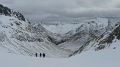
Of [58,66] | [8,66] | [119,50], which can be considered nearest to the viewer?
[8,66]

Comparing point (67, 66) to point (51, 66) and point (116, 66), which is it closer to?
point (51, 66)

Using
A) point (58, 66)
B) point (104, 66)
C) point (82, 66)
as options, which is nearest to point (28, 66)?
point (58, 66)

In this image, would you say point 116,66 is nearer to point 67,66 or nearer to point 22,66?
point 67,66

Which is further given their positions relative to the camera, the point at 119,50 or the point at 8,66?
the point at 119,50

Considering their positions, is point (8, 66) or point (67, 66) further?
point (67, 66)

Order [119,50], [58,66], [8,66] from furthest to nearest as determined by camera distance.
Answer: [119,50]
[58,66]
[8,66]

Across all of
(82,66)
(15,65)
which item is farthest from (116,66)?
(15,65)

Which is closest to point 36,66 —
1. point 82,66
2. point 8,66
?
point 8,66
